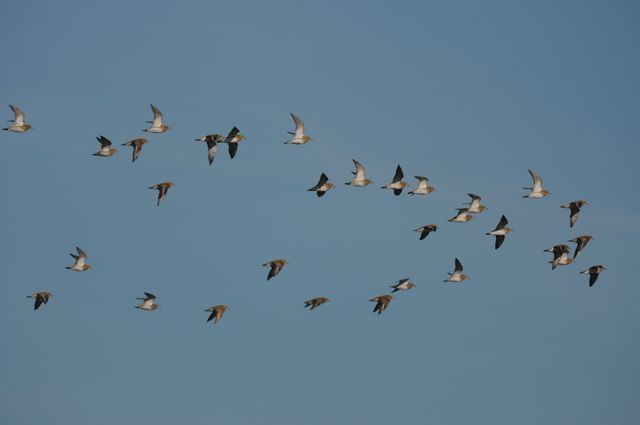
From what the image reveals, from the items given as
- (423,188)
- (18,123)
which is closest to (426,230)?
(423,188)

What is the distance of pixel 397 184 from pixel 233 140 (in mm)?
9177

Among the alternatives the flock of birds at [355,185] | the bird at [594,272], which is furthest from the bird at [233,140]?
the bird at [594,272]

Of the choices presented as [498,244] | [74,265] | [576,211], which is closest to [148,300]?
[74,265]

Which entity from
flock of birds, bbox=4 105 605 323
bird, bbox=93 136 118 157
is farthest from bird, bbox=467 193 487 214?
bird, bbox=93 136 118 157

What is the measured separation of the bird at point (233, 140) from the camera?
64438 mm

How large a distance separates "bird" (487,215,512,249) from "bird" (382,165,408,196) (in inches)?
216

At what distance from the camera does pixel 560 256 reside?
221 feet

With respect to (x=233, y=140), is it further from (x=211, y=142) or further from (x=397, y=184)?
(x=397, y=184)

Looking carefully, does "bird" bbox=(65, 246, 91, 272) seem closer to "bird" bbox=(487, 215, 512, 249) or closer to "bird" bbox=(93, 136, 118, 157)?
"bird" bbox=(93, 136, 118, 157)

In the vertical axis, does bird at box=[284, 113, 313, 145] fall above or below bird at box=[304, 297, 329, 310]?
above

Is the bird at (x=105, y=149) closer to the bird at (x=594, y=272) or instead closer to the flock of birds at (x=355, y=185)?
the flock of birds at (x=355, y=185)

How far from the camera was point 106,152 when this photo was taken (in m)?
65.8

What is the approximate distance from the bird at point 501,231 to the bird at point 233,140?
47.9 feet

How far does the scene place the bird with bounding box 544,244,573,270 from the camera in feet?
219
